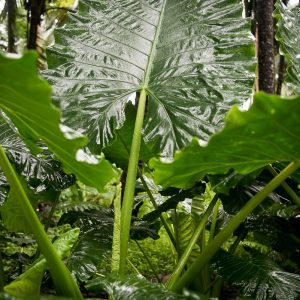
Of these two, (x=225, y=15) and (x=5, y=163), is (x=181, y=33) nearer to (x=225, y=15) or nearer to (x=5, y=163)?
(x=225, y=15)

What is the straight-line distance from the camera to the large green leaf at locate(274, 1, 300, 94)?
1.11m

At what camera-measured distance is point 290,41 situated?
3.76ft

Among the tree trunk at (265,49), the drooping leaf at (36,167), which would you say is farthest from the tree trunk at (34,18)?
the drooping leaf at (36,167)

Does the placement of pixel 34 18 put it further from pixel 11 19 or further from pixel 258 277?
pixel 258 277

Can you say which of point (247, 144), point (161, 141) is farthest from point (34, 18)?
point (247, 144)

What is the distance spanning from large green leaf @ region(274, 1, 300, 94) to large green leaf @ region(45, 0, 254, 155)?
9cm

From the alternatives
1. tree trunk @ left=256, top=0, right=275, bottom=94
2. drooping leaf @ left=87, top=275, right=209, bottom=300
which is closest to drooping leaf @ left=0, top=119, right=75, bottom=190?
drooping leaf @ left=87, top=275, right=209, bottom=300

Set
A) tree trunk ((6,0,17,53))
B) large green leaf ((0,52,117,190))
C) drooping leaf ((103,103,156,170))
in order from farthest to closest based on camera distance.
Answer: tree trunk ((6,0,17,53)) → drooping leaf ((103,103,156,170)) → large green leaf ((0,52,117,190))

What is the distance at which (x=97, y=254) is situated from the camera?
1164mm

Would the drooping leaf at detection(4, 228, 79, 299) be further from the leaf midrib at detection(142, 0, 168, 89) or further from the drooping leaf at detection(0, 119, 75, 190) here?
the leaf midrib at detection(142, 0, 168, 89)

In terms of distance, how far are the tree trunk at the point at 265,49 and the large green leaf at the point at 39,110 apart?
4.71 feet

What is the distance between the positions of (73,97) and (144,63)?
11.5 inches

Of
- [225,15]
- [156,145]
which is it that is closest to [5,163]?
[156,145]

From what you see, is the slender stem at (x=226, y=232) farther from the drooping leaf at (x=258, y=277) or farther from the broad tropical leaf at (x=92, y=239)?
the broad tropical leaf at (x=92, y=239)
